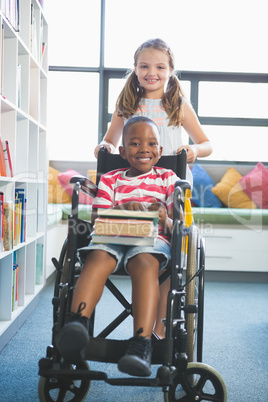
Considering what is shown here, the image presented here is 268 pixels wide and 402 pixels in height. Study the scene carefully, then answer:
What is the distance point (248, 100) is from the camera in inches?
182

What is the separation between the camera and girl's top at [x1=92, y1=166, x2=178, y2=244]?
162 centimetres

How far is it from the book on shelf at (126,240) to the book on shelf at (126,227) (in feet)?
0.08

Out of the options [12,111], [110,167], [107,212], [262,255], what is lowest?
[262,255]

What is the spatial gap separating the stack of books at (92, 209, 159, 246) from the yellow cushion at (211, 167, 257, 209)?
9.07 ft

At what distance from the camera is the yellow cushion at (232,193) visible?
402 cm

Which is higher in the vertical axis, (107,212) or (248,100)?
(248,100)

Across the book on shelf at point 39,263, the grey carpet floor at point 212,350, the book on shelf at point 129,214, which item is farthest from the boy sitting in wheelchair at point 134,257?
the book on shelf at point 39,263

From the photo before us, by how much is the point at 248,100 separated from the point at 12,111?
10.1ft

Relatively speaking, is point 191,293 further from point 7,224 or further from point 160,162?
point 7,224

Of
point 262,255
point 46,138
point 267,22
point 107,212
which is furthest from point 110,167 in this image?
point 267,22

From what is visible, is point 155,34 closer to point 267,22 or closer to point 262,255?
point 267,22

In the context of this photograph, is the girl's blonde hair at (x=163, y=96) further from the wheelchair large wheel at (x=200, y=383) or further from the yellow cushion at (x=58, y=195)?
the yellow cushion at (x=58, y=195)

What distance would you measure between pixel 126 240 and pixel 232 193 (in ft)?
9.28

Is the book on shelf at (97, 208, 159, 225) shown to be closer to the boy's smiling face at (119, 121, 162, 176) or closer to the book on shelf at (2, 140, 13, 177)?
the boy's smiling face at (119, 121, 162, 176)
